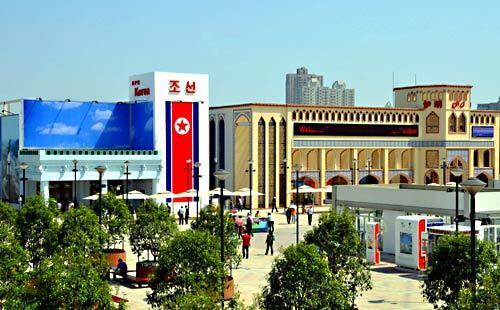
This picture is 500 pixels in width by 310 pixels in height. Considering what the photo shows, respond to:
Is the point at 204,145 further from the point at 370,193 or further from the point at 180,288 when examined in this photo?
the point at 180,288

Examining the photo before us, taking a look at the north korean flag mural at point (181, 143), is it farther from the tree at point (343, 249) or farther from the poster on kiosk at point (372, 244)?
the tree at point (343, 249)

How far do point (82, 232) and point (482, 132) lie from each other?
61246mm

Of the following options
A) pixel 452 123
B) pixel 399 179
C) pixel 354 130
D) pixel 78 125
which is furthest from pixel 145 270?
pixel 452 123

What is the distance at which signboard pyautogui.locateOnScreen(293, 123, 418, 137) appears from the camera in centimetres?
7050

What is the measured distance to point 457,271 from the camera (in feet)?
69.9

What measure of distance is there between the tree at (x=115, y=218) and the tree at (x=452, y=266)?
1338cm

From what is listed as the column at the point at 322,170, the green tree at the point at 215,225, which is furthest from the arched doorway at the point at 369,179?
the green tree at the point at 215,225

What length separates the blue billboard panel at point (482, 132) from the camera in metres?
80.7

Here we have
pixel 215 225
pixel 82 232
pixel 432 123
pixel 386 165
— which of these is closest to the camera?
pixel 82 232

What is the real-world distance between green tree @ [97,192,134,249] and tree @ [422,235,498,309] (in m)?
13.1

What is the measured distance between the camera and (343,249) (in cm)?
2386

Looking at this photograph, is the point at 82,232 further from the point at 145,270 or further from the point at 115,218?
the point at 115,218

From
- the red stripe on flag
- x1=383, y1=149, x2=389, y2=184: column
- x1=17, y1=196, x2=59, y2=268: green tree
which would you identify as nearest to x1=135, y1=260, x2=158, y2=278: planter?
x1=17, y1=196, x2=59, y2=268: green tree

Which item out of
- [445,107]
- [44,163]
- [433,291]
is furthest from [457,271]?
[445,107]
